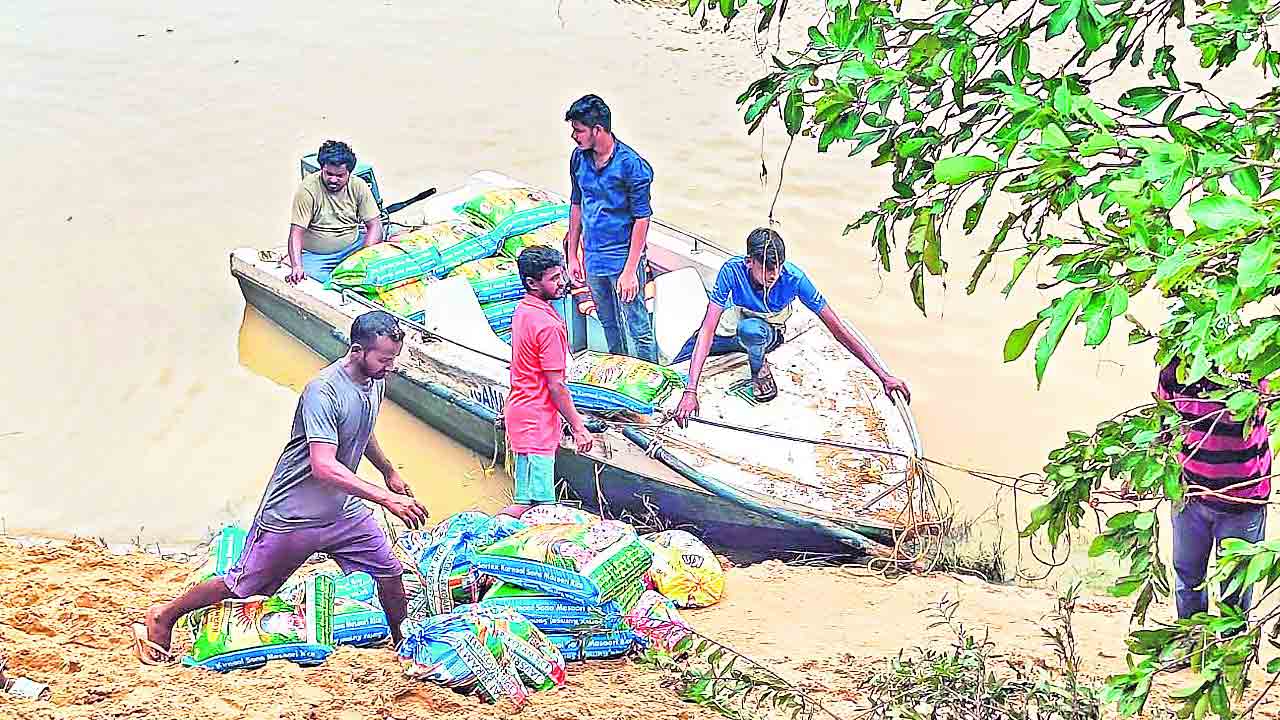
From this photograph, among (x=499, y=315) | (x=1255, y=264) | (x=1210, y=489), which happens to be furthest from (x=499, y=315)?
(x=1255, y=264)

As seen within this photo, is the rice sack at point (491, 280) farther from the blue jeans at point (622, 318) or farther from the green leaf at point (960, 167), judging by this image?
the green leaf at point (960, 167)

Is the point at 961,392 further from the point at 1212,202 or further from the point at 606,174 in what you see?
the point at 1212,202

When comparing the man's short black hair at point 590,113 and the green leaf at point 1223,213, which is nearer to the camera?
the green leaf at point 1223,213

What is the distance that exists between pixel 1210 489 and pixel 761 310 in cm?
298

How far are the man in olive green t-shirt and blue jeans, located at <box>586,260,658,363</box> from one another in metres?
1.98

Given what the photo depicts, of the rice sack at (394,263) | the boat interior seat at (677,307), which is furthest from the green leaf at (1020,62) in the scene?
the rice sack at (394,263)

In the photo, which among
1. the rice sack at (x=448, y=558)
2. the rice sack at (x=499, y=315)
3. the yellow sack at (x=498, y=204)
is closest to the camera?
the rice sack at (x=448, y=558)

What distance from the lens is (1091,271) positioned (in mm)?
2354

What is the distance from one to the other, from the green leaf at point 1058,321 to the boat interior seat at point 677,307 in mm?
5904

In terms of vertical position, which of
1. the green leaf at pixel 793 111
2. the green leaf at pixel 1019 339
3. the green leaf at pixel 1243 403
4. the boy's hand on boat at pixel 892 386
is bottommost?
the boy's hand on boat at pixel 892 386

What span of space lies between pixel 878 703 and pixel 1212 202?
9.01 feet

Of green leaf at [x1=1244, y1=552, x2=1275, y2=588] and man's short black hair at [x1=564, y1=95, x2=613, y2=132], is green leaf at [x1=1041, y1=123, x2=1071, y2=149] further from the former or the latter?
man's short black hair at [x1=564, y1=95, x2=613, y2=132]

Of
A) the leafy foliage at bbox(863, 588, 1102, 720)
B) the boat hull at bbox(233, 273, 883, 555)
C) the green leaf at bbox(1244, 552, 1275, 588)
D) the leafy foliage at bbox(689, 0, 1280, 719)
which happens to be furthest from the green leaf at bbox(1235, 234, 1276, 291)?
the boat hull at bbox(233, 273, 883, 555)

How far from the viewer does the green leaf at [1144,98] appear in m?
2.83
